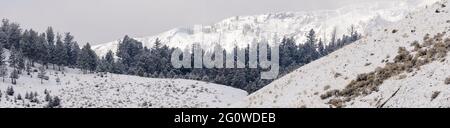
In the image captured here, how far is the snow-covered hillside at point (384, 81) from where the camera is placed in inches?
996

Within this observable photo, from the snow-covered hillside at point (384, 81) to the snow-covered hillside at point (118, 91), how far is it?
8414 cm

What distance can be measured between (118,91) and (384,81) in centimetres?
11446

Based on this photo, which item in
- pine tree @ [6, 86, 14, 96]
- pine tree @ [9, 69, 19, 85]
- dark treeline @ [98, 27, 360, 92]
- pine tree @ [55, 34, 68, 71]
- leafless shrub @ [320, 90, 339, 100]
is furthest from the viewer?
dark treeline @ [98, 27, 360, 92]

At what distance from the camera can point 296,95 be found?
33.4m

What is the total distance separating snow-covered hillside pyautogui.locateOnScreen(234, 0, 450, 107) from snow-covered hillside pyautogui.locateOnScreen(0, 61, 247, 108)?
84143 mm

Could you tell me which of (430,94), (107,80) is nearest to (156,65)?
(107,80)

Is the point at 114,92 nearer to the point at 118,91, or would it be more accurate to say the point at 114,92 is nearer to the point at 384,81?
the point at 118,91

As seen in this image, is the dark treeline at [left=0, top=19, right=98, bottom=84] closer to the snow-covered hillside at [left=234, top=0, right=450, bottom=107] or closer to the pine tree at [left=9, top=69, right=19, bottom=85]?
the pine tree at [left=9, top=69, right=19, bottom=85]

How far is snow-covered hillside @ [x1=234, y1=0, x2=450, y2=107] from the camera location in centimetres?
2530

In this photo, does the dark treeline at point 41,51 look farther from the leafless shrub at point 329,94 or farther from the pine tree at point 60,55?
the leafless shrub at point 329,94

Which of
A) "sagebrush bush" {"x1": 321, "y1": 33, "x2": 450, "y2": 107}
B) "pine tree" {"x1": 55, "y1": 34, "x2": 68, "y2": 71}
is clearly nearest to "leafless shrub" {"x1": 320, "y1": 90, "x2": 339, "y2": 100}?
"sagebrush bush" {"x1": 321, "y1": 33, "x2": 450, "y2": 107}

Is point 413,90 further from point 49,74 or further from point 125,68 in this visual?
point 125,68
